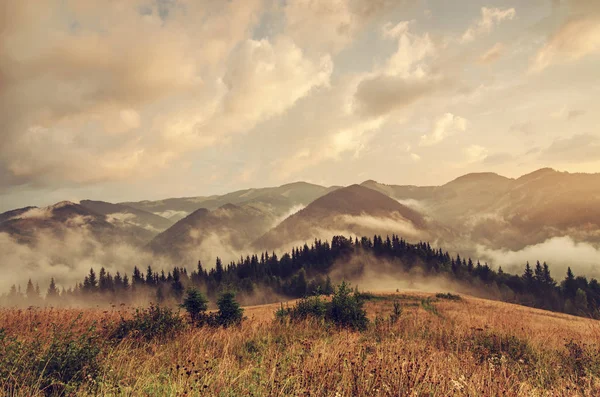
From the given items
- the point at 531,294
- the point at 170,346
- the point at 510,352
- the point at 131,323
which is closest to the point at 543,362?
the point at 510,352

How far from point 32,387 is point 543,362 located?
11418mm

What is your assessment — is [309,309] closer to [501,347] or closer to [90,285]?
[501,347]

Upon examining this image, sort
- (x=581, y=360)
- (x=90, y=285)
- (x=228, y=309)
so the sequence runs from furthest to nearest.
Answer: (x=90, y=285) < (x=228, y=309) < (x=581, y=360)

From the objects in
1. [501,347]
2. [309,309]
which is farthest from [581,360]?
[309,309]

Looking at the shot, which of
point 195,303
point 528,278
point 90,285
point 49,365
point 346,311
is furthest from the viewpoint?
point 90,285

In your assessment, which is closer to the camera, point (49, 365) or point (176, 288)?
point (49, 365)

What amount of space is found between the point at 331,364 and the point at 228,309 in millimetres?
8364

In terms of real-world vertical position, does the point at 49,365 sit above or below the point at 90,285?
above

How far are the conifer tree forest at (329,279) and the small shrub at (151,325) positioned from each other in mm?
107677

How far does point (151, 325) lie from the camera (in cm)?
1028

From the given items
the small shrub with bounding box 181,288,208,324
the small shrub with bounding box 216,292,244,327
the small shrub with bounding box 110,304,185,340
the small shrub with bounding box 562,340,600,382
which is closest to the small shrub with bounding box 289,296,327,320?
the small shrub with bounding box 216,292,244,327

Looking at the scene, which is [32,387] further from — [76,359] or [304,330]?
[304,330]

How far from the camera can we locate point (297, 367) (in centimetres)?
648

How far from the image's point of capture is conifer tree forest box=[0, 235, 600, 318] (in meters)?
129
